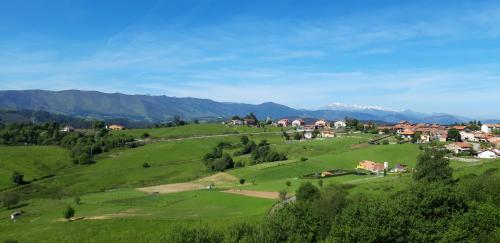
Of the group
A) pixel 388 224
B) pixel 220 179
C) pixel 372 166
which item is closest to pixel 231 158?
pixel 220 179

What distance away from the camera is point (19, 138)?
618 ft

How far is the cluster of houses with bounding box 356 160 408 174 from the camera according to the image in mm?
102312

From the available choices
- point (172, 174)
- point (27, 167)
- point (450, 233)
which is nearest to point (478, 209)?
point (450, 233)

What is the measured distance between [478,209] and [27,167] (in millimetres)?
127574

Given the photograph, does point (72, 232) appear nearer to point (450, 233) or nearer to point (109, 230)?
point (109, 230)

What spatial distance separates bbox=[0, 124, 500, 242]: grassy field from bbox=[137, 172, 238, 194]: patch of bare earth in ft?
11.4

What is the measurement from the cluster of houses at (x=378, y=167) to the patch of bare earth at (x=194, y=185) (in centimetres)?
3166

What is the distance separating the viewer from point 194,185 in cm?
10575

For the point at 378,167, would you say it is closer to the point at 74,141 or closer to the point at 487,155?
the point at 487,155

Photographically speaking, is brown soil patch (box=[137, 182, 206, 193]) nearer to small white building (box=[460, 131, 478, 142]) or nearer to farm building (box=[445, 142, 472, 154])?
A: farm building (box=[445, 142, 472, 154])

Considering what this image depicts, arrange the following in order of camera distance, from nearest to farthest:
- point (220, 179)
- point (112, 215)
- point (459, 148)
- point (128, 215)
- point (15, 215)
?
point (128, 215), point (112, 215), point (15, 215), point (220, 179), point (459, 148)

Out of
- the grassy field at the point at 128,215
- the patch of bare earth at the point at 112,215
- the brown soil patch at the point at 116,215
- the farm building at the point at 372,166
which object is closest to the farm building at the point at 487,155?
the farm building at the point at 372,166

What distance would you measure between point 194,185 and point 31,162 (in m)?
64.9

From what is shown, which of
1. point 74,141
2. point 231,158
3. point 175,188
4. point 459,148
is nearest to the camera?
point 175,188
